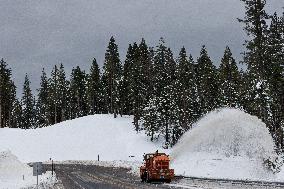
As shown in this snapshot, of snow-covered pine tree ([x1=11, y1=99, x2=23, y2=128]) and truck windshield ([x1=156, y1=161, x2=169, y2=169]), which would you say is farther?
snow-covered pine tree ([x1=11, y1=99, x2=23, y2=128])

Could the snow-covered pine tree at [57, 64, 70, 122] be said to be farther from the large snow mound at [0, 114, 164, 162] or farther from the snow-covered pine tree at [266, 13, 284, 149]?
the snow-covered pine tree at [266, 13, 284, 149]

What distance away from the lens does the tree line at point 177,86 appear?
4894 cm

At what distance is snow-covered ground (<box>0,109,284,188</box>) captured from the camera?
42.4 metres

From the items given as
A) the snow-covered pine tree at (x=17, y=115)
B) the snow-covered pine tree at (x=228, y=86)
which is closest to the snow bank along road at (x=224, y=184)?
the snow-covered pine tree at (x=228, y=86)

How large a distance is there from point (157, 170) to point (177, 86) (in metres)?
41.0

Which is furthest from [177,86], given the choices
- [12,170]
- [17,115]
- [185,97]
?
[17,115]

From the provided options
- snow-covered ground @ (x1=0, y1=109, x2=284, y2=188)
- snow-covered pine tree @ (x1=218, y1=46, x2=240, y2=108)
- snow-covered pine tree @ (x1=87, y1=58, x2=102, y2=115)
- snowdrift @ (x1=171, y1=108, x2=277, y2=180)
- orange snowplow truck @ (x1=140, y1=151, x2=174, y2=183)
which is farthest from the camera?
snow-covered pine tree @ (x1=87, y1=58, x2=102, y2=115)

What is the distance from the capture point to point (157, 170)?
38.3 meters

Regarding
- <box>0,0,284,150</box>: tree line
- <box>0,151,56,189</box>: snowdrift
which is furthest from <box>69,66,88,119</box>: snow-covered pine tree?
<box>0,151,56,189</box>: snowdrift

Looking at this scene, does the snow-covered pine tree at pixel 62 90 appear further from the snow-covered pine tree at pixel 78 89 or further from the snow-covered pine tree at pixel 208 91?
the snow-covered pine tree at pixel 208 91

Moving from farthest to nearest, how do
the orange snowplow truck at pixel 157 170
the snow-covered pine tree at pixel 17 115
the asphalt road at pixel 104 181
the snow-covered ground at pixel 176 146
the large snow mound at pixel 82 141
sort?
the snow-covered pine tree at pixel 17 115 → the large snow mound at pixel 82 141 → the snow-covered ground at pixel 176 146 → the orange snowplow truck at pixel 157 170 → the asphalt road at pixel 104 181

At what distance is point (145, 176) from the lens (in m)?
39.4

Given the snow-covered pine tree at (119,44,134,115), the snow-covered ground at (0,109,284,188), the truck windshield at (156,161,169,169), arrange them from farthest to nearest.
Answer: the snow-covered pine tree at (119,44,134,115), the snow-covered ground at (0,109,284,188), the truck windshield at (156,161,169,169)

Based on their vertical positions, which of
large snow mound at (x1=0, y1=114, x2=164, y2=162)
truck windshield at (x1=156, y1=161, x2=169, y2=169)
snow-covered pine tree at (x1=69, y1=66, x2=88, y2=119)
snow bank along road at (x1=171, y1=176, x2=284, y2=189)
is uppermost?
snow-covered pine tree at (x1=69, y1=66, x2=88, y2=119)
